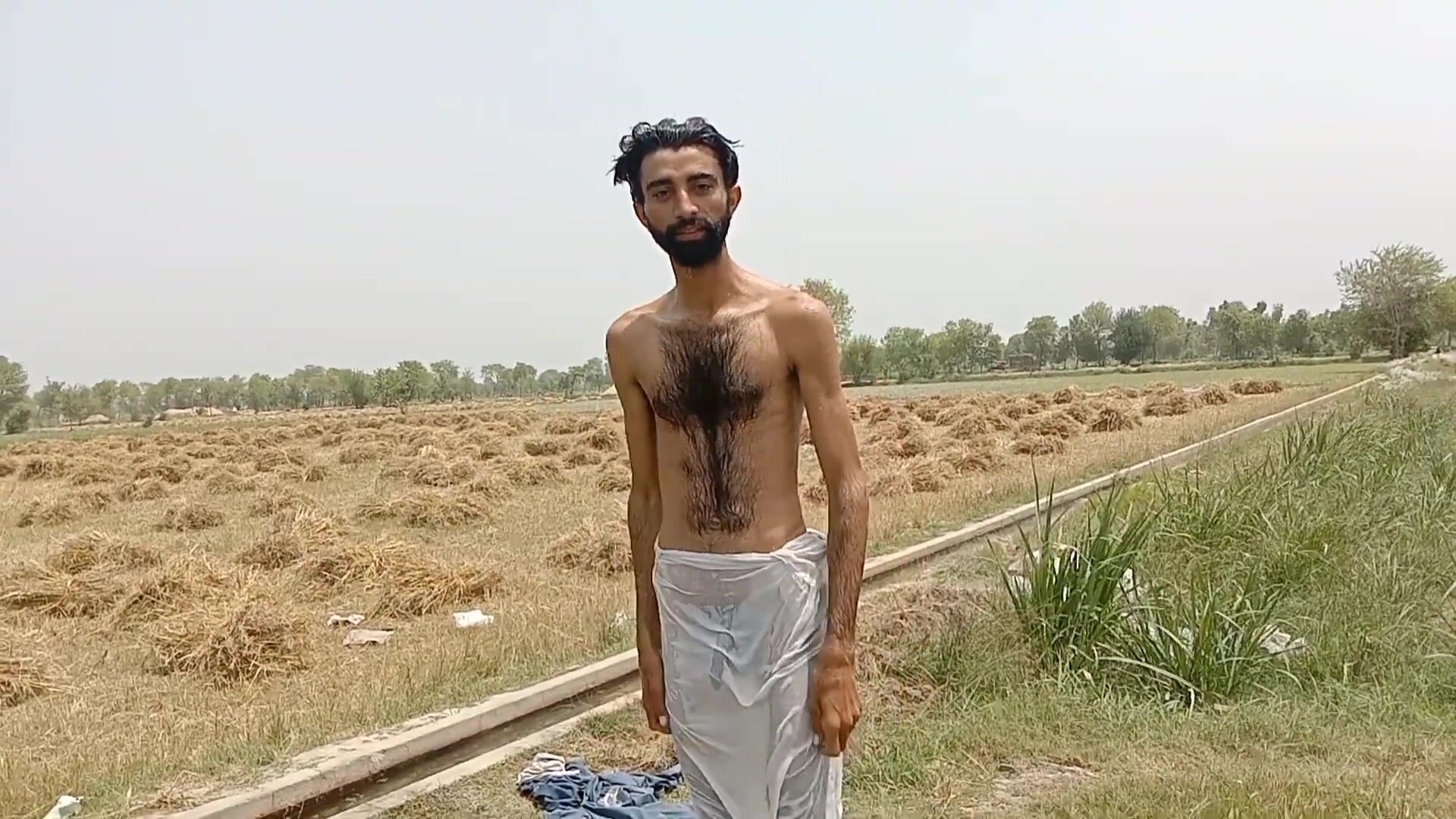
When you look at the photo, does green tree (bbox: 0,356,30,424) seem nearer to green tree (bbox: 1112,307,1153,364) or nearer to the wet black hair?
the wet black hair

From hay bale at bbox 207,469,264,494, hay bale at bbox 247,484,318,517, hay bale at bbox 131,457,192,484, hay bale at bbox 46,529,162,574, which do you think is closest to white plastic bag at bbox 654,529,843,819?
hay bale at bbox 46,529,162,574

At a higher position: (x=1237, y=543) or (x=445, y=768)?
(x=1237, y=543)

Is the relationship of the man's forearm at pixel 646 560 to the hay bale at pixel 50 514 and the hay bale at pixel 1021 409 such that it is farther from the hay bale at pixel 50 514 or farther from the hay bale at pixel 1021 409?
the hay bale at pixel 1021 409

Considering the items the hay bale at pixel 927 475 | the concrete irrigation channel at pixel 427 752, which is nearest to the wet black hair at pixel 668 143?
the concrete irrigation channel at pixel 427 752

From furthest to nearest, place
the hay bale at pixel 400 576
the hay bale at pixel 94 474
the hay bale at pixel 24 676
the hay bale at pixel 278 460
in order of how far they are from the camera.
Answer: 1. the hay bale at pixel 278 460
2. the hay bale at pixel 94 474
3. the hay bale at pixel 400 576
4. the hay bale at pixel 24 676

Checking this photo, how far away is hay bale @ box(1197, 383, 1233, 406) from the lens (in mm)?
23828

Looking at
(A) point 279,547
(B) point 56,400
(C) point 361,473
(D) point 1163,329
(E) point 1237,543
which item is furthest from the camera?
(D) point 1163,329

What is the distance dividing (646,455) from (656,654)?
0.44 metres

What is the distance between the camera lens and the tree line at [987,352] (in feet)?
166

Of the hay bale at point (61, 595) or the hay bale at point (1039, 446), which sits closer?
the hay bale at point (61, 595)

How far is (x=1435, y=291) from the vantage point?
164 feet

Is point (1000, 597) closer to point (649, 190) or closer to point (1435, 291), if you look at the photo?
point (649, 190)

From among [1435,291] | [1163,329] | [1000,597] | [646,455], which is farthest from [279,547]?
[1163,329]

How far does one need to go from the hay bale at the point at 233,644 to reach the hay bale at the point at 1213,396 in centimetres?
2252
